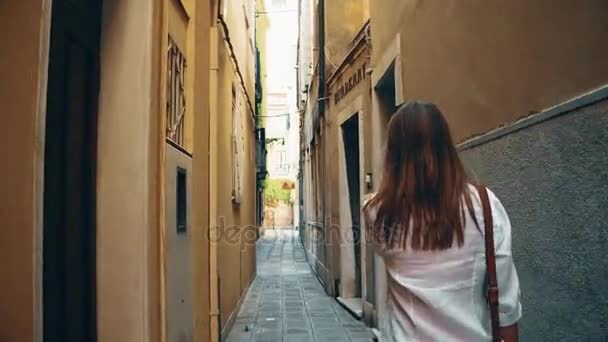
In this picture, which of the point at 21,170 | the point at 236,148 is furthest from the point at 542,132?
the point at 236,148

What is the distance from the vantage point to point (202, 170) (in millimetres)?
5891

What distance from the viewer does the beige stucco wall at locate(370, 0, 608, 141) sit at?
246 centimetres

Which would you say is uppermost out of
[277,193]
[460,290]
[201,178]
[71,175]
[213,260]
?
[277,193]

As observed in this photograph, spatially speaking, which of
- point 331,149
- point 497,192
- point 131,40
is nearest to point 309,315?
point 331,149

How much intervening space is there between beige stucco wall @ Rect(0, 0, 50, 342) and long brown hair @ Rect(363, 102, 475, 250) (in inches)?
44.6

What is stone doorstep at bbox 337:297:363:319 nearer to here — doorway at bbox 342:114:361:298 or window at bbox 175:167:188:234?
doorway at bbox 342:114:361:298

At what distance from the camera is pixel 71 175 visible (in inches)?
115

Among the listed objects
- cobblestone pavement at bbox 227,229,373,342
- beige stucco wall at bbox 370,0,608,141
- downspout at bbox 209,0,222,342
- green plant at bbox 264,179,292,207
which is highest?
Result: green plant at bbox 264,179,292,207

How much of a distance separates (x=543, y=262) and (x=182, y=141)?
9.80ft

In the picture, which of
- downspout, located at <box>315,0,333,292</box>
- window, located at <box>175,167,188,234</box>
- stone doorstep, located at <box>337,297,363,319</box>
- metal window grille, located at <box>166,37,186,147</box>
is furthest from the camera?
downspout, located at <box>315,0,333,292</box>

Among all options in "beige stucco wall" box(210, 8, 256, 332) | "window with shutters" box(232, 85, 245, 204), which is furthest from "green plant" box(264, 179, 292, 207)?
"beige stucco wall" box(210, 8, 256, 332)

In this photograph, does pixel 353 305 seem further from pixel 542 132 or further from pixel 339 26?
pixel 542 132

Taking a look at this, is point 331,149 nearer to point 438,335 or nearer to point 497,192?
point 497,192

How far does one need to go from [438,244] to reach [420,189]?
193 mm
